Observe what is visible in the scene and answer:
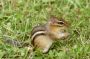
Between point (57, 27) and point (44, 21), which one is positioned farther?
point (44, 21)

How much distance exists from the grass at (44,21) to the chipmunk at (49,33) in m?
0.15

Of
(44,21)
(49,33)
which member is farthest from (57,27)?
(44,21)

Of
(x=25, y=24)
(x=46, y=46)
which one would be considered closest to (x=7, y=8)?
(x=25, y=24)

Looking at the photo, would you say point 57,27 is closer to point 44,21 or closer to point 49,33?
point 49,33

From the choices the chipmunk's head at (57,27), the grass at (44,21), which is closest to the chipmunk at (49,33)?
the chipmunk's head at (57,27)

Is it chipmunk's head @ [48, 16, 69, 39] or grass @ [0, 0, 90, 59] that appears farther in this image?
grass @ [0, 0, 90, 59]

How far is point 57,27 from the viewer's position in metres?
4.64

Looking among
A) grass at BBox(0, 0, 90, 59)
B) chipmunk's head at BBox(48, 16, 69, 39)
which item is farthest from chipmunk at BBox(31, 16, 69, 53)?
grass at BBox(0, 0, 90, 59)

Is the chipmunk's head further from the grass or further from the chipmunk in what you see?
the grass

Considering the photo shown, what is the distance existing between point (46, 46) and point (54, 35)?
183 millimetres

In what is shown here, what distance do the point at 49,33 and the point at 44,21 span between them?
0.77 meters

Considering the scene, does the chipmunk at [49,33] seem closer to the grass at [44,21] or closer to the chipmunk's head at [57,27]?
the chipmunk's head at [57,27]

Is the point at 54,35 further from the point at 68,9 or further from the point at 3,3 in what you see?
the point at 3,3

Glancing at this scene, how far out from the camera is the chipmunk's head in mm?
4609
